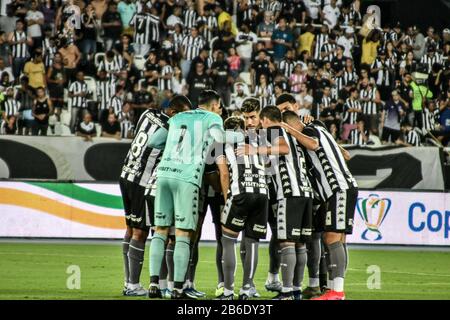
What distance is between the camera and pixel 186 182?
10.9m

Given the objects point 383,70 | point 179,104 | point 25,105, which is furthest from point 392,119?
point 179,104

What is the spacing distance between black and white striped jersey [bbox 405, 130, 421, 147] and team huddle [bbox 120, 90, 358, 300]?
44.6ft

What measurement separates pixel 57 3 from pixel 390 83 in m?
9.07

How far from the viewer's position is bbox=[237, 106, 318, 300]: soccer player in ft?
36.4

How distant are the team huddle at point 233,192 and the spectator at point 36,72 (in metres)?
12.1

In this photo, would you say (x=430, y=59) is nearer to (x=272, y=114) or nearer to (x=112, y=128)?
(x=112, y=128)

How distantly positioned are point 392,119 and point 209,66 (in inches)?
192

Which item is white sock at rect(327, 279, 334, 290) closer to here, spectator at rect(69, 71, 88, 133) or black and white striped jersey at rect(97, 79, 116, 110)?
spectator at rect(69, 71, 88, 133)

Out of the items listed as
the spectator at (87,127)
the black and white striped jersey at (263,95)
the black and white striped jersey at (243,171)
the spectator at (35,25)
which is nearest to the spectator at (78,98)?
the spectator at (87,127)

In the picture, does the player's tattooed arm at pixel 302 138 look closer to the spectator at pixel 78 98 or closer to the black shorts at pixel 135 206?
the black shorts at pixel 135 206

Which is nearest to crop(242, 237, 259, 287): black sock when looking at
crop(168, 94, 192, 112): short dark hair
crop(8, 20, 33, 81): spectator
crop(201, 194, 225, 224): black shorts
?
crop(201, 194, 225, 224): black shorts

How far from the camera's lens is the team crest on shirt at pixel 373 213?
20.3m
